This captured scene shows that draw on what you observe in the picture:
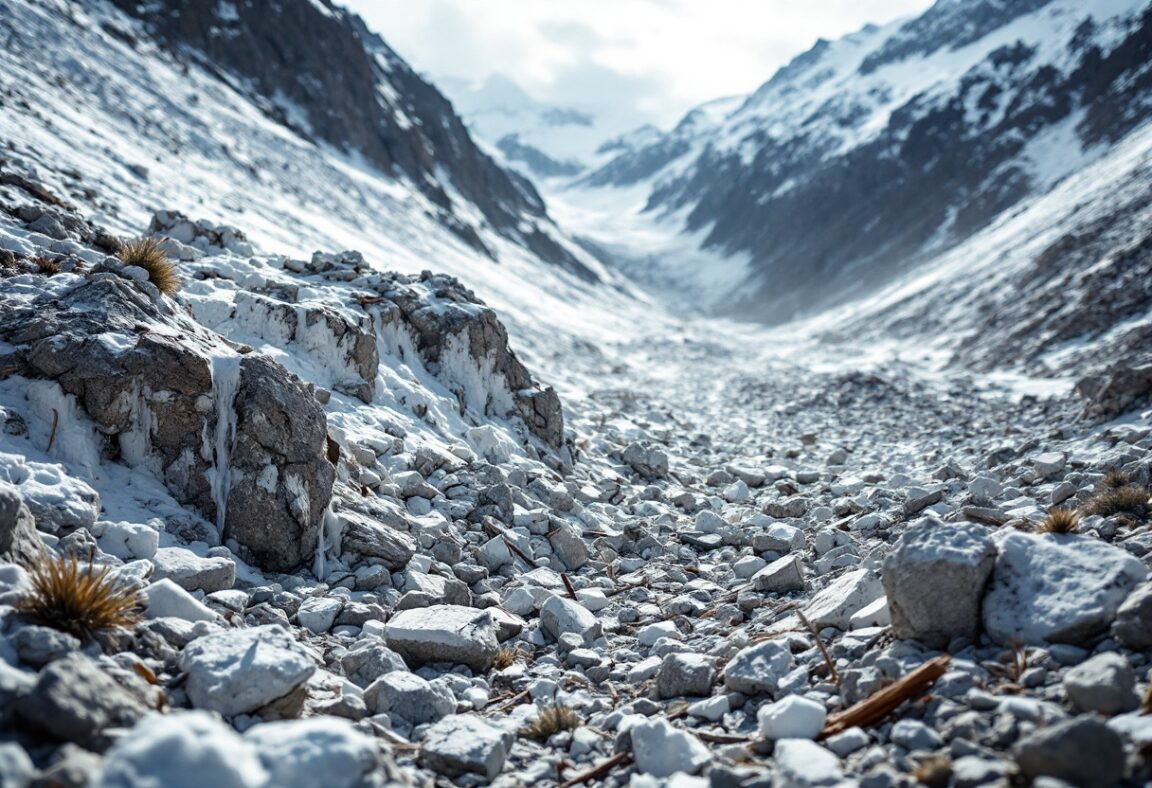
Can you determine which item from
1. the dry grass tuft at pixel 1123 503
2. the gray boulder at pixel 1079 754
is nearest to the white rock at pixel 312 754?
the gray boulder at pixel 1079 754

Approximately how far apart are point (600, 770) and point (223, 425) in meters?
4.26

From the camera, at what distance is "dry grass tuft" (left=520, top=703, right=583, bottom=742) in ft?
14.0

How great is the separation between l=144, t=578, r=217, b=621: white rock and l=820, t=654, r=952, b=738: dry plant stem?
3.67 m

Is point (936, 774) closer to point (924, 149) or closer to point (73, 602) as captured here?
point (73, 602)

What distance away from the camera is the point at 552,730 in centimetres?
428

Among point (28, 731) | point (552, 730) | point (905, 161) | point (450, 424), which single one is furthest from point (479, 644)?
point (905, 161)

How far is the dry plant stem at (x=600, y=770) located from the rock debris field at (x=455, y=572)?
2 centimetres

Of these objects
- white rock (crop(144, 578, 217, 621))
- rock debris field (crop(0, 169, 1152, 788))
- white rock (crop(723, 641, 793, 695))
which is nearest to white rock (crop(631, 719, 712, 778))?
rock debris field (crop(0, 169, 1152, 788))

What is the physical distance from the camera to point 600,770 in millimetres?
3840

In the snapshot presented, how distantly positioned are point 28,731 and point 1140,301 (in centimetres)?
2808

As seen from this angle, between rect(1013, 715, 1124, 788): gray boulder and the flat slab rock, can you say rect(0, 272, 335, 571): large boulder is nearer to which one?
the flat slab rock

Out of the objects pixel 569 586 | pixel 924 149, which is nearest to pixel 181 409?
pixel 569 586

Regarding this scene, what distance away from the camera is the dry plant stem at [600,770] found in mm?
3773

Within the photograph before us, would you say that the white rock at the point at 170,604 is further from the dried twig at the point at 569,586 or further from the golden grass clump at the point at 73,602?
the dried twig at the point at 569,586
